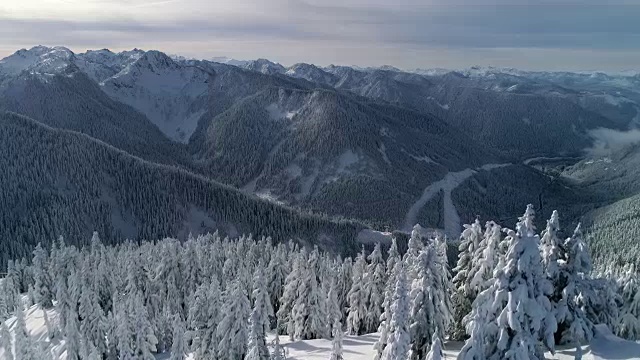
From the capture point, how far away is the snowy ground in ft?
94.0

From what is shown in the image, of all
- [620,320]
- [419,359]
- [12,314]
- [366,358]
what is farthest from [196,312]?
[12,314]

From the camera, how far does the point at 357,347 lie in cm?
5091

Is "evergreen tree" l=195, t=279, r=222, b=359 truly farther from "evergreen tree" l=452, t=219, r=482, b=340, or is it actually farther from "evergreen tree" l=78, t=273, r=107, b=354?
"evergreen tree" l=452, t=219, r=482, b=340

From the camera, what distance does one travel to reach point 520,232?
2169 centimetres

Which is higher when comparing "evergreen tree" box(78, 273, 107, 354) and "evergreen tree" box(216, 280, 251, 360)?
"evergreen tree" box(216, 280, 251, 360)

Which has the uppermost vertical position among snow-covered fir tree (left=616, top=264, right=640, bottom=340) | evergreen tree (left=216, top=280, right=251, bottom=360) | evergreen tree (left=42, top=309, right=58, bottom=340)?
snow-covered fir tree (left=616, top=264, right=640, bottom=340)

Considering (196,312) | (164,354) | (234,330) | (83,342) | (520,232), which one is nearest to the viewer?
(520,232)

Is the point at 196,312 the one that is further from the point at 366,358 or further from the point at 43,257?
the point at 43,257

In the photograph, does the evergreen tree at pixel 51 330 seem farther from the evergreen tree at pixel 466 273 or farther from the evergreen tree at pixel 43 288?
the evergreen tree at pixel 466 273

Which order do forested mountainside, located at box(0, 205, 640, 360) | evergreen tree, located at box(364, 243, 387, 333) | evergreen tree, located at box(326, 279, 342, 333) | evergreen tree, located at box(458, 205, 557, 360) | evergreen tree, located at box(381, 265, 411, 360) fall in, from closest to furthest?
evergreen tree, located at box(458, 205, 557, 360) → forested mountainside, located at box(0, 205, 640, 360) → evergreen tree, located at box(381, 265, 411, 360) → evergreen tree, located at box(326, 279, 342, 333) → evergreen tree, located at box(364, 243, 387, 333)

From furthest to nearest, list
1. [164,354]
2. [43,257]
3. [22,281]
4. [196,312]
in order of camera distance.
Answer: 1. [22,281]
2. [43,257]
3. [164,354]
4. [196,312]

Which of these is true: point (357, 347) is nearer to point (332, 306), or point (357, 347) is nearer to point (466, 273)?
point (332, 306)

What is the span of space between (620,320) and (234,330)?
110 feet

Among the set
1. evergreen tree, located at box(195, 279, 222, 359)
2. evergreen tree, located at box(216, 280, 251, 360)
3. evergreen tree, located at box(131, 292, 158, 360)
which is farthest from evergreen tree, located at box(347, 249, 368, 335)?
evergreen tree, located at box(131, 292, 158, 360)
